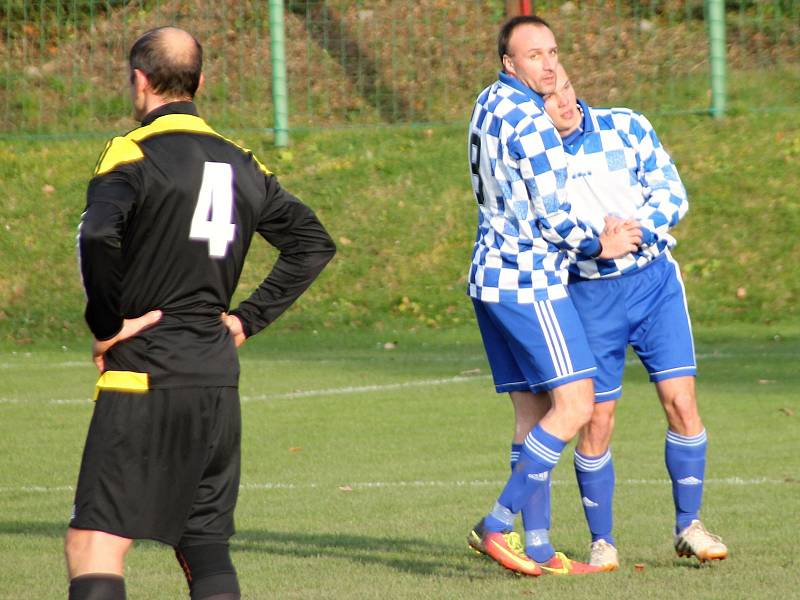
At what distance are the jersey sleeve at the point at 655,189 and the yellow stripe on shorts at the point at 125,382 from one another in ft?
8.07

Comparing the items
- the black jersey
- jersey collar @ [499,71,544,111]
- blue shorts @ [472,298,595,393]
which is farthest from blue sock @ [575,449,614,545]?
the black jersey

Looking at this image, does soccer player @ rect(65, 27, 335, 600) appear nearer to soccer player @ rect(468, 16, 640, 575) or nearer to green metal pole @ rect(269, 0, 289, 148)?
soccer player @ rect(468, 16, 640, 575)

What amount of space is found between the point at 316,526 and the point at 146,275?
336 centimetres

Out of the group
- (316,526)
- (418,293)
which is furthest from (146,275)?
(418,293)

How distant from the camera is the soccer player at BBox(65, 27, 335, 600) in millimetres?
4156

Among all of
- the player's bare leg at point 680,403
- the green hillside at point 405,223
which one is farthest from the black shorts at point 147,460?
the green hillside at point 405,223

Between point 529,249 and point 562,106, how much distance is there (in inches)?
25.3

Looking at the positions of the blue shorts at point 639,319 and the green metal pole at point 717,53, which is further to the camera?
the green metal pole at point 717,53

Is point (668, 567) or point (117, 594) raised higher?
point (117, 594)

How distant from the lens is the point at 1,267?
58.3 feet

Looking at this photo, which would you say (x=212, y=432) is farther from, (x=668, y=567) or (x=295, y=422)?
(x=295, y=422)

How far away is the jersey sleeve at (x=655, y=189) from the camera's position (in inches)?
241

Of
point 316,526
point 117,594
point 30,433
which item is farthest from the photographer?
point 30,433

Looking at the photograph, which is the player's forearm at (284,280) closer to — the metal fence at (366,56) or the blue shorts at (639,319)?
the blue shorts at (639,319)
